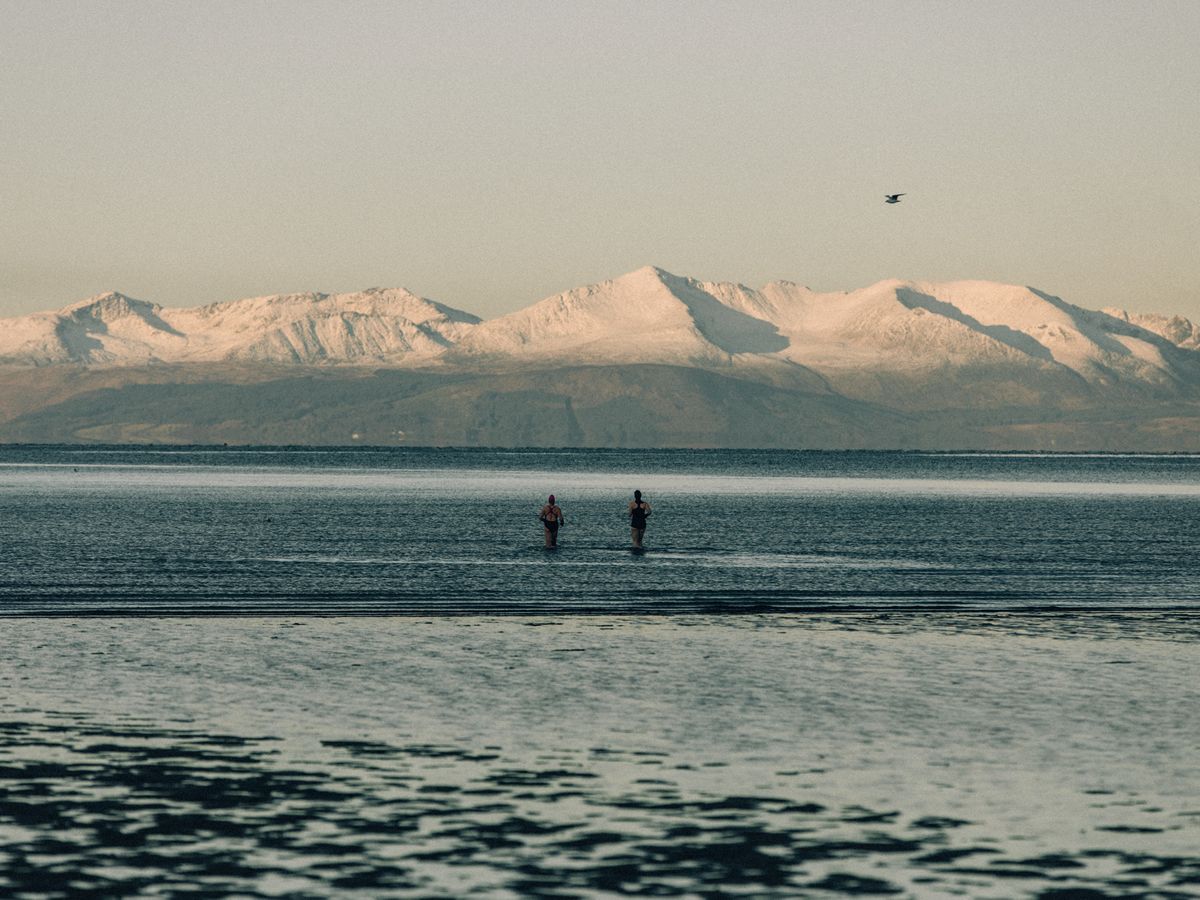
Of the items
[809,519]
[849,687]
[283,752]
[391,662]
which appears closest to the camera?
[283,752]

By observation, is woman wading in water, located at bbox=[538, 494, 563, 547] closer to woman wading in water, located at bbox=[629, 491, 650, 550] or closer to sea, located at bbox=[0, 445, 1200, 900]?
woman wading in water, located at bbox=[629, 491, 650, 550]

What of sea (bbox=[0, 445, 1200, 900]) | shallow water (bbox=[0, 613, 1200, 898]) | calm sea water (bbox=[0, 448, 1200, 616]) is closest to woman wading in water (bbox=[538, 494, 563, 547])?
calm sea water (bbox=[0, 448, 1200, 616])

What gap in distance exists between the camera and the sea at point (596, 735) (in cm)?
2000

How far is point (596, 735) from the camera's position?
2864 centimetres

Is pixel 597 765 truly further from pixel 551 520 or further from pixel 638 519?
pixel 638 519

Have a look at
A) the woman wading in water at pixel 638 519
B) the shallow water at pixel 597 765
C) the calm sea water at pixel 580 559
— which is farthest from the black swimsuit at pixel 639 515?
the shallow water at pixel 597 765

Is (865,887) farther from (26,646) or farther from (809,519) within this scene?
(809,519)

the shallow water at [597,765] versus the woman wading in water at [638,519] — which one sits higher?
the woman wading in water at [638,519]

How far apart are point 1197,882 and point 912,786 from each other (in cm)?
574

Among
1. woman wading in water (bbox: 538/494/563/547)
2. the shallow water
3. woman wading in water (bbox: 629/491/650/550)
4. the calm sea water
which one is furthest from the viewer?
woman wading in water (bbox: 629/491/650/550)

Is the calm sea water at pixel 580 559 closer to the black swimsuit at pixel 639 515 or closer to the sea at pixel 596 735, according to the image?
the sea at pixel 596 735

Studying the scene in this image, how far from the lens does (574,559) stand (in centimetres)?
7662

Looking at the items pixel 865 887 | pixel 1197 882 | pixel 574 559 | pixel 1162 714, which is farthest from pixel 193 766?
pixel 574 559

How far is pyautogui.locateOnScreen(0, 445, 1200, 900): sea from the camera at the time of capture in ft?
65.6
